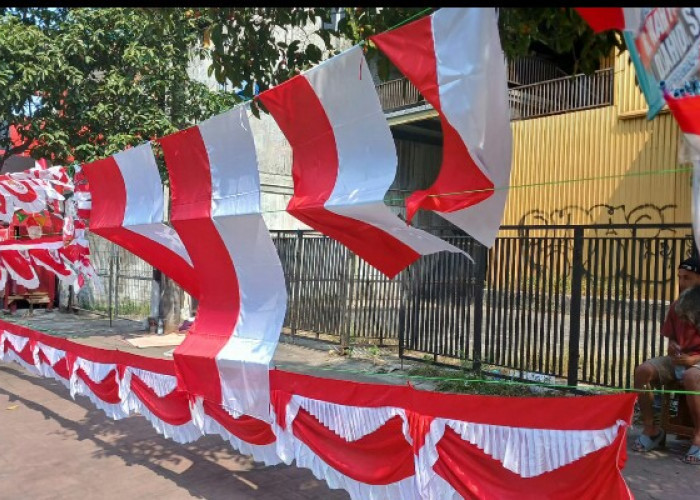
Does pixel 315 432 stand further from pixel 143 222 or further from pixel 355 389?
pixel 143 222

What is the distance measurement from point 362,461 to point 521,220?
12200mm

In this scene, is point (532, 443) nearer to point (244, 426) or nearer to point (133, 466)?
point (244, 426)

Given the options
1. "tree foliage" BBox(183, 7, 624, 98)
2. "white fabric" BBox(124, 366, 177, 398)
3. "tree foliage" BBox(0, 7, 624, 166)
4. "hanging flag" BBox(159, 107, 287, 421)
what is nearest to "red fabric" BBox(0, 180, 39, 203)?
"tree foliage" BBox(0, 7, 624, 166)

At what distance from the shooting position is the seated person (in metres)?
4.73

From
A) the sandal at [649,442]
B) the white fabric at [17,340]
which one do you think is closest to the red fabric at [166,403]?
the white fabric at [17,340]

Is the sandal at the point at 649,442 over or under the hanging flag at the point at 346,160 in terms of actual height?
under

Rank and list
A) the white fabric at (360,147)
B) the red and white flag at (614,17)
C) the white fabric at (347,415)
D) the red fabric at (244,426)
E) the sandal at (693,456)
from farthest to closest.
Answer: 1. the sandal at (693,456)
2. the red fabric at (244,426)
3. the white fabric at (347,415)
4. the white fabric at (360,147)
5. the red and white flag at (614,17)

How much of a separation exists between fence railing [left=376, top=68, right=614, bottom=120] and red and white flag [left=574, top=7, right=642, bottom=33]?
461 inches

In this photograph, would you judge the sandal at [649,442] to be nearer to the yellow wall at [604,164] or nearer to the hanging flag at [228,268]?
the hanging flag at [228,268]

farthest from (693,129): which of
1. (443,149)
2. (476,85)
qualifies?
(443,149)

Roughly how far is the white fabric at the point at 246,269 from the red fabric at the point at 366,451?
1.24 ft

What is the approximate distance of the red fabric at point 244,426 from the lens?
14.0 feet

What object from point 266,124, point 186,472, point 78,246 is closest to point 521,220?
point 266,124

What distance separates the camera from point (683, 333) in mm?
4891
